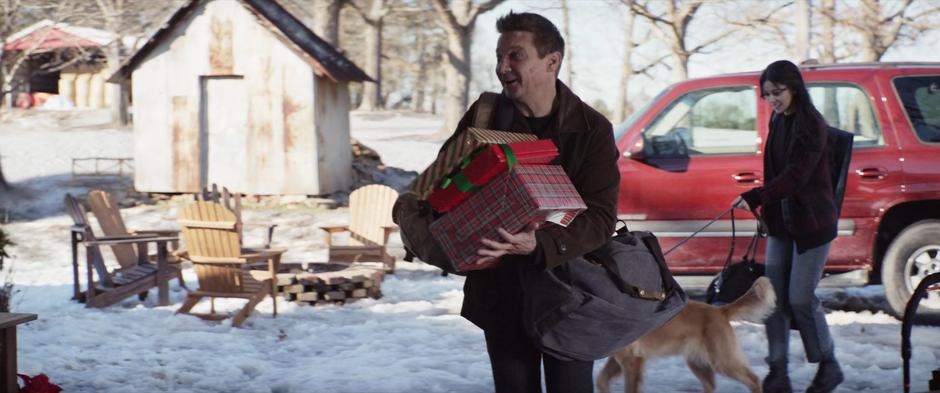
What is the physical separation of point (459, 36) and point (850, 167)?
23.4 m

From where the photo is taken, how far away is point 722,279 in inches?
246

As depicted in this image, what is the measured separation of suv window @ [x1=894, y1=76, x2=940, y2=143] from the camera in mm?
8359

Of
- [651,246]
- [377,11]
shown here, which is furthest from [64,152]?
[651,246]

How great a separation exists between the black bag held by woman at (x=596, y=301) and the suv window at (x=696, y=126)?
217 inches

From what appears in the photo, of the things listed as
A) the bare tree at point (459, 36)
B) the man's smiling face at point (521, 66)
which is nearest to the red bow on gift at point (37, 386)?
the man's smiling face at point (521, 66)

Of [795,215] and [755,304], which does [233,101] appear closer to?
[795,215]

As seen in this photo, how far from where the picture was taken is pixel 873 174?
27.0ft

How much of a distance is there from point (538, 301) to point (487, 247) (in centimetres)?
27

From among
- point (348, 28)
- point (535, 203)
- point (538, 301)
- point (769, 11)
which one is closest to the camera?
point (535, 203)

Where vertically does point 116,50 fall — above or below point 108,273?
A: above

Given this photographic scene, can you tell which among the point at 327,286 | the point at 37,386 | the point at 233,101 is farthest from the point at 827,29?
the point at 37,386

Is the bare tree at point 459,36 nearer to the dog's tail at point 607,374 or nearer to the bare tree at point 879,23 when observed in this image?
the bare tree at point 879,23

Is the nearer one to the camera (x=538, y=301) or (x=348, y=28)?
(x=538, y=301)

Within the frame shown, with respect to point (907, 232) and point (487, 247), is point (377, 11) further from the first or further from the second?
point (487, 247)
